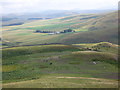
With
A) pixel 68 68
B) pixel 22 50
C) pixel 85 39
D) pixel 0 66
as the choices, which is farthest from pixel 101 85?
pixel 85 39

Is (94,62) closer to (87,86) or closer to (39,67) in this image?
(39,67)

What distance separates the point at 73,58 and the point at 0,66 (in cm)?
3253

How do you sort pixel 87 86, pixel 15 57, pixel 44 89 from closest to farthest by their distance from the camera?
pixel 44 89 → pixel 87 86 → pixel 15 57

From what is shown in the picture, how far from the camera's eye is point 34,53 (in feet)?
330

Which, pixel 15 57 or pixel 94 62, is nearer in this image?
pixel 94 62

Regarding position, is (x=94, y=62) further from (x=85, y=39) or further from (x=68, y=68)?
(x=85, y=39)

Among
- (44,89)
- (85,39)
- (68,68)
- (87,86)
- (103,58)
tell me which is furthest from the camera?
(85,39)

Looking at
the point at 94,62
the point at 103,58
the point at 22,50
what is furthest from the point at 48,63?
the point at 22,50

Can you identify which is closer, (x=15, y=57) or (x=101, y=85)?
(x=101, y=85)

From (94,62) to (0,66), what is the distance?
4044 centimetres

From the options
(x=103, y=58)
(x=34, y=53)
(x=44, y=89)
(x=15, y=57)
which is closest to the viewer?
(x=44, y=89)

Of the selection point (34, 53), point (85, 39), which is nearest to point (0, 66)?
point (34, 53)

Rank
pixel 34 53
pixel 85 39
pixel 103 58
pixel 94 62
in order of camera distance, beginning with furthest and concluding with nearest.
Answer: pixel 85 39 → pixel 34 53 → pixel 103 58 → pixel 94 62

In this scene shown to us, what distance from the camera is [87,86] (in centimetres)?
4278
